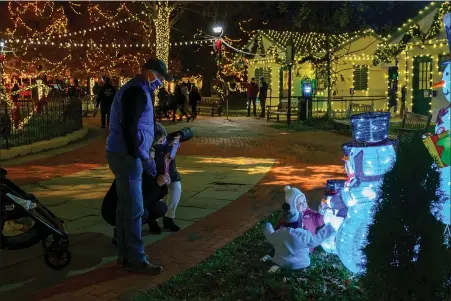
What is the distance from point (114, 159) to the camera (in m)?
4.56

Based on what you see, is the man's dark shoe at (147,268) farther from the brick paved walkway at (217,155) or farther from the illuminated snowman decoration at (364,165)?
the illuminated snowman decoration at (364,165)

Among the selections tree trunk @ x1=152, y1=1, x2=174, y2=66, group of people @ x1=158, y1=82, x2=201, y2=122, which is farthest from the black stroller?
tree trunk @ x1=152, y1=1, x2=174, y2=66

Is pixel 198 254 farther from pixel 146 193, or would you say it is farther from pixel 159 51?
pixel 159 51

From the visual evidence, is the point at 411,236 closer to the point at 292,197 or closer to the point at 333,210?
the point at 292,197

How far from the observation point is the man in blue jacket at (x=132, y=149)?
4.45m

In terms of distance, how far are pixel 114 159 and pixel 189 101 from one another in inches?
750

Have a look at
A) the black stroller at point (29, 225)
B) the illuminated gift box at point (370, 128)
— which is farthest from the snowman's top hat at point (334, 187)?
the black stroller at point (29, 225)

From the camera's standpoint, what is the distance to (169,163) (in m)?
5.77

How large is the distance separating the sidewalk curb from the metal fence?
0.84ft

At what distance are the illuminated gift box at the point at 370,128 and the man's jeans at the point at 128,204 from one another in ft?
6.17

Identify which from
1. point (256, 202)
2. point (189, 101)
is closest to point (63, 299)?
point (256, 202)

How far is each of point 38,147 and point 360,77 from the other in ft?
59.3

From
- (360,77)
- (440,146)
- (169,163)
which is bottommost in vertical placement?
(169,163)

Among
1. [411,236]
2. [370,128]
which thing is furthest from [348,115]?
[411,236]
